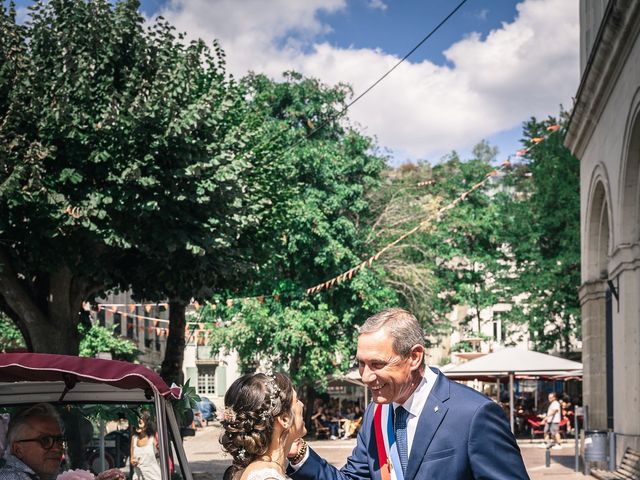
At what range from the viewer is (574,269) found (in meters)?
39.3

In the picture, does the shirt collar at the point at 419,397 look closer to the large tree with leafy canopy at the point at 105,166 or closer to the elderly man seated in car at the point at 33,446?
the elderly man seated in car at the point at 33,446

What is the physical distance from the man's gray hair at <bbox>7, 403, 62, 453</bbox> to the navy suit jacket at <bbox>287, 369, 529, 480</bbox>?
3147 millimetres

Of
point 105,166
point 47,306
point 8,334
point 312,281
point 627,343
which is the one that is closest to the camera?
point 105,166

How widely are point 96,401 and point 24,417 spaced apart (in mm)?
1015

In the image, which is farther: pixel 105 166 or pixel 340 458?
pixel 340 458

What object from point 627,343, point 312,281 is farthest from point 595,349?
point 312,281

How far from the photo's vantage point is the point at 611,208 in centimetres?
1978

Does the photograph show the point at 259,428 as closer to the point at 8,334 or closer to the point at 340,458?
the point at 340,458

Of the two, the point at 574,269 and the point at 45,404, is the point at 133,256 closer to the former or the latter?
the point at 45,404

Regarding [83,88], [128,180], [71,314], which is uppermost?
[83,88]

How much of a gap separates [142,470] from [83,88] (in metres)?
10.2

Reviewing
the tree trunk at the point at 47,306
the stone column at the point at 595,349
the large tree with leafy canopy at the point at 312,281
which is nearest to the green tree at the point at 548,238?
the large tree with leafy canopy at the point at 312,281

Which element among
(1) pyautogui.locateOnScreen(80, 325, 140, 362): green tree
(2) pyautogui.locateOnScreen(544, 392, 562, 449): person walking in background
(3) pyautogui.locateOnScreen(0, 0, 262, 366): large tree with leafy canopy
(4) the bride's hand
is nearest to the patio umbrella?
(2) pyautogui.locateOnScreen(544, 392, 562, 449): person walking in background

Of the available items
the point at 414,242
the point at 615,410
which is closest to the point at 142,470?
the point at 615,410
